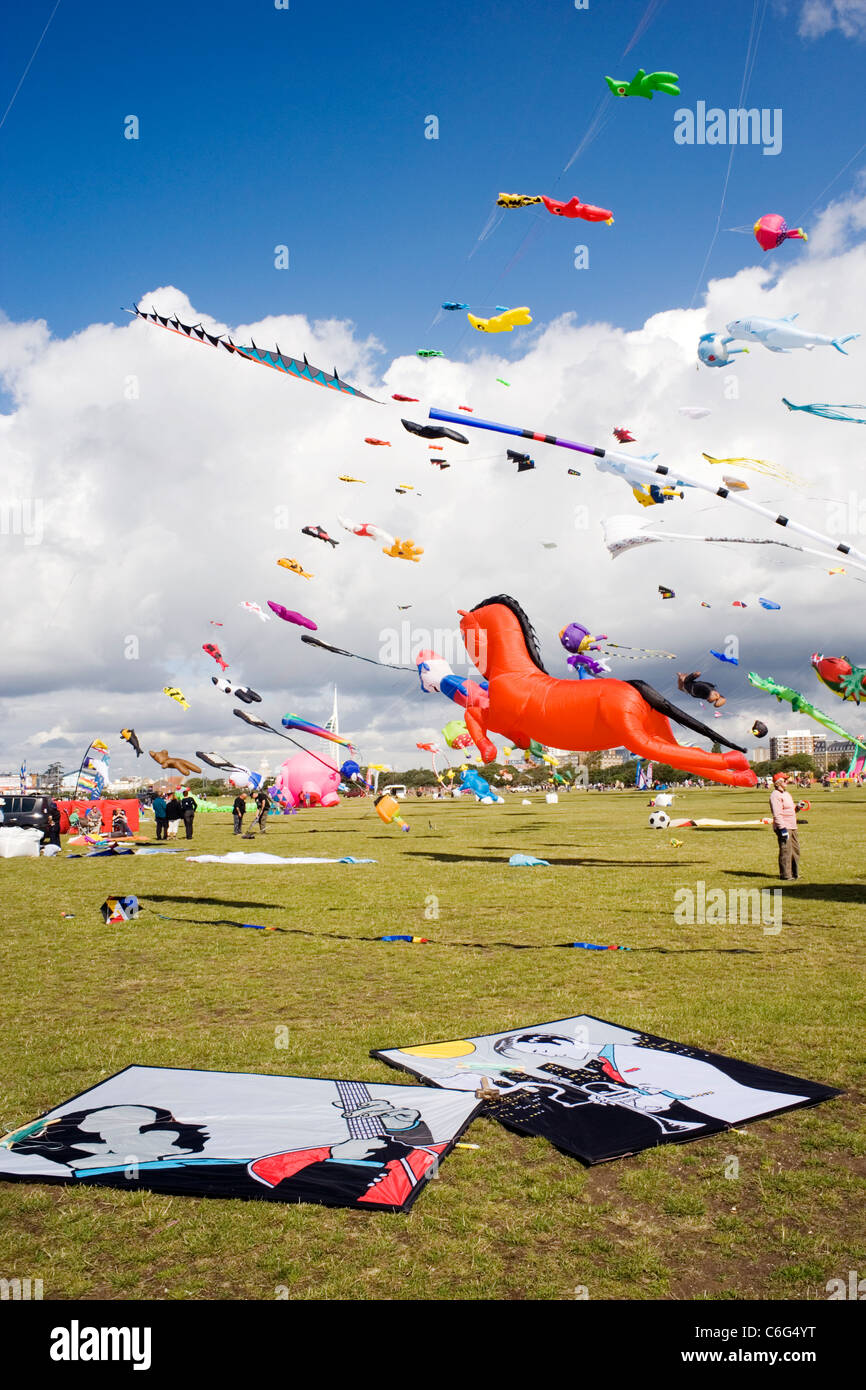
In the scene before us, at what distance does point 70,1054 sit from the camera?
6.91 meters

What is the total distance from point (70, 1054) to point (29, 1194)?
245 cm

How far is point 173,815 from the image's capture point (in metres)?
31.1

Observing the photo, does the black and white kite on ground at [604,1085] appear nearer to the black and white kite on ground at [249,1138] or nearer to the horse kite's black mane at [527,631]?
the black and white kite on ground at [249,1138]

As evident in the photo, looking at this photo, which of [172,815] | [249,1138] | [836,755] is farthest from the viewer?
[836,755]

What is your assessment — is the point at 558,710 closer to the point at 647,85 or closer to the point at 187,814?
the point at 647,85

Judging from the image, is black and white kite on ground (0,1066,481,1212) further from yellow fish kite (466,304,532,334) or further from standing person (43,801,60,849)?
standing person (43,801,60,849)

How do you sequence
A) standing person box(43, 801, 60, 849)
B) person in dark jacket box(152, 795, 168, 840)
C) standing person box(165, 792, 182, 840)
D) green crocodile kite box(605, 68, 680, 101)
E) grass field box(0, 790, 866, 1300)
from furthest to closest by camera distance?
standing person box(165, 792, 182, 840) → person in dark jacket box(152, 795, 168, 840) → standing person box(43, 801, 60, 849) → green crocodile kite box(605, 68, 680, 101) → grass field box(0, 790, 866, 1300)

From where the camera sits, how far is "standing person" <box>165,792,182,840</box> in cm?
3044

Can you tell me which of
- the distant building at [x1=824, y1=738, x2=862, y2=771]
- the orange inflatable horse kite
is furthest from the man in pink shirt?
the distant building at [x1=824, y1=738, x2=862, y2=771]

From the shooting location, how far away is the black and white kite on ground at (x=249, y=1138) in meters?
4.61

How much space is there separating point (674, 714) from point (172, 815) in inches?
886

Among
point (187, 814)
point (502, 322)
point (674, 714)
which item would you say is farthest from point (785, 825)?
point (187, 814)

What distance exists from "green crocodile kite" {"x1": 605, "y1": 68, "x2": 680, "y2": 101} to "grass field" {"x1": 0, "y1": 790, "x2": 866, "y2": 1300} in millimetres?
8809
